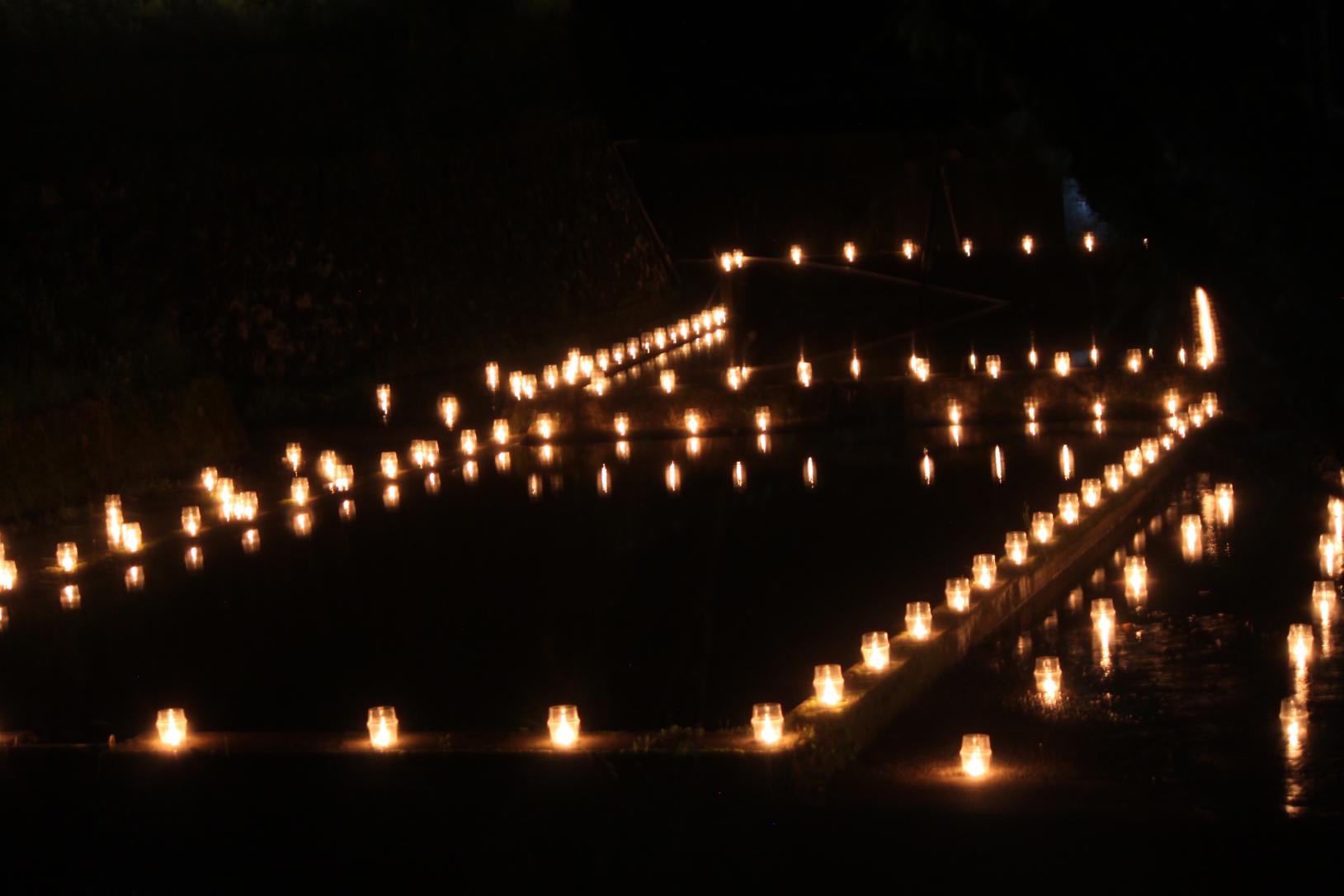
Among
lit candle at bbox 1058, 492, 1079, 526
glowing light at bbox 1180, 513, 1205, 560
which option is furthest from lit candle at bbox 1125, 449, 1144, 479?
lit candle at bbox 1058, 492, 1079, 526

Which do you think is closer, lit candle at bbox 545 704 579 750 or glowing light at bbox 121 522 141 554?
lit candle at bbox 545 704 579 750

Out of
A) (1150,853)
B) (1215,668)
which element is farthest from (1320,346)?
(1215,668)

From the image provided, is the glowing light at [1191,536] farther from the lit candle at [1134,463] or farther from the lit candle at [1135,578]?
the lit candle at [1134,463]

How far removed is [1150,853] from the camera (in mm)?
4434

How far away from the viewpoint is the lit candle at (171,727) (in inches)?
211

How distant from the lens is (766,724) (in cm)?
507

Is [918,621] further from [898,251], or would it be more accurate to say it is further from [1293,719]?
[898,251]

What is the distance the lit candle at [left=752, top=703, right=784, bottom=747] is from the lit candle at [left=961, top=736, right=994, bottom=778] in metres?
0.54

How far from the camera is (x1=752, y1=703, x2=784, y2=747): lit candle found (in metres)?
5.06

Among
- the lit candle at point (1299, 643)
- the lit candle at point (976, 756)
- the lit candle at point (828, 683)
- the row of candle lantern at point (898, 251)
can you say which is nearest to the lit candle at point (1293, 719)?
the lit candle at point (1299, 643)

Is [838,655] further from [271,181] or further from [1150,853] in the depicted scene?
[271,181]

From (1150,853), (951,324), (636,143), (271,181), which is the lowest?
(1150,853)

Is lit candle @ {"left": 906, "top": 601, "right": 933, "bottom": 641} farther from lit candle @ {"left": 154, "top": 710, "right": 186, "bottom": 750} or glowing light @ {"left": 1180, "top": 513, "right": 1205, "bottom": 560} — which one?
lit candle @ {"left": 154, "top": 710, "right": 186, "bottom": 750}

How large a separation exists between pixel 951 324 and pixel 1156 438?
24.2 ft
